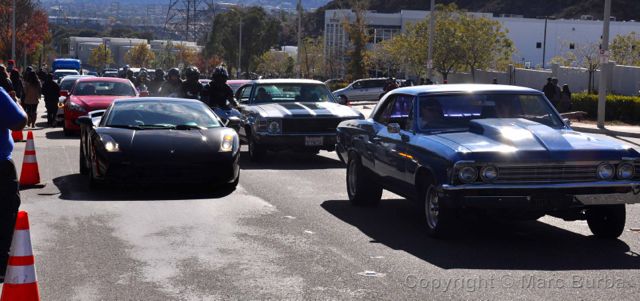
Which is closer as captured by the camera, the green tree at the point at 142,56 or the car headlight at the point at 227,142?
the car headlight at the point at 227,142

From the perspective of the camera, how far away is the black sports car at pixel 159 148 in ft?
41.8

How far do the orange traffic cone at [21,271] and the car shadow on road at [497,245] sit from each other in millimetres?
3603

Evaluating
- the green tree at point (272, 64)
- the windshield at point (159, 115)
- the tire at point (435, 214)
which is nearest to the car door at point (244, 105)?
the windshield at point (159, 115)

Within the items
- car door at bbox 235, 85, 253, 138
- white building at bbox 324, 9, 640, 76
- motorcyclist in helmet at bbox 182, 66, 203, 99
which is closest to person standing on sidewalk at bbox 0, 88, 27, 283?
car door at bbox 235, 85, 253, 138

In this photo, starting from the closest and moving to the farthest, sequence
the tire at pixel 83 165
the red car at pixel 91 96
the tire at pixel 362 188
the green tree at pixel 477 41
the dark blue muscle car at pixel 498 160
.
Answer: the dark blue muscle car at pixel 498 160 < the tire at pixel 362 188 < the tire at pixel 83 165 < the red car at pixel 91 96 < the green tree at pixel 477 41

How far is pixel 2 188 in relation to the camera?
25.2 ft

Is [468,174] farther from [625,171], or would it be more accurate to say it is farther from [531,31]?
[531,31]

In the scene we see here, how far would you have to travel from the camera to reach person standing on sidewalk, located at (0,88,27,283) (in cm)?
766

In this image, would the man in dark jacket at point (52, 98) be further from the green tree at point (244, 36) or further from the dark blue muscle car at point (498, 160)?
the green tree at point (244, 36)

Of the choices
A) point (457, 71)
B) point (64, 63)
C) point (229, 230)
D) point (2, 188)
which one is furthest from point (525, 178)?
point (64, 63)

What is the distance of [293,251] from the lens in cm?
945

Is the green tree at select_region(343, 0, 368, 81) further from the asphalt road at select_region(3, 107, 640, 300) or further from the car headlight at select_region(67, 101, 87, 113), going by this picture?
the asphalt road at select_region(3, 107, 640, 300)

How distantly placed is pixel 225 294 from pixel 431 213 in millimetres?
3111

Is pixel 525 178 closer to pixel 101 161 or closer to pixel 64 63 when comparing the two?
pixel 101 161
